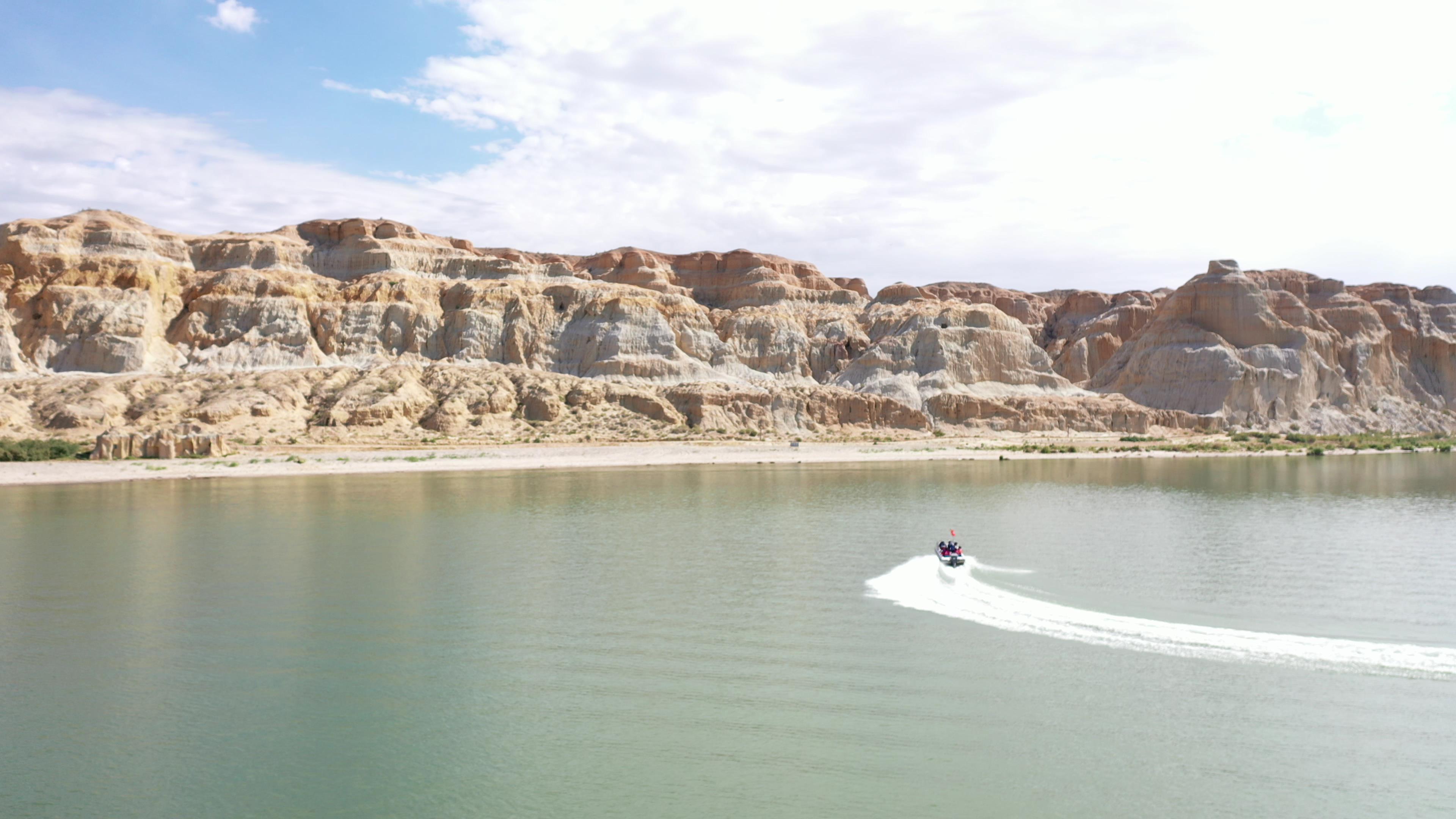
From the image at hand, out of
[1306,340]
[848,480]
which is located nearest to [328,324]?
[848,480]

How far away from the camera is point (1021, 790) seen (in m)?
11.7

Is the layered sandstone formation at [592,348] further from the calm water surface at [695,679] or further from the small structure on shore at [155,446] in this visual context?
the calm water surface at [695,679]

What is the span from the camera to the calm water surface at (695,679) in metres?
11.9

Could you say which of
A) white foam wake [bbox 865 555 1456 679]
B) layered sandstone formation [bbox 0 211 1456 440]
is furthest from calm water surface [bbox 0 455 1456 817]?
layered sandstone formation [bbox 0 211 1456 440]

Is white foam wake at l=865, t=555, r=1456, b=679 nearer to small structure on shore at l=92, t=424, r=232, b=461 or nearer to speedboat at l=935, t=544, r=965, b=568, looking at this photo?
speedboat at l=935, t=544, r=965, b=568

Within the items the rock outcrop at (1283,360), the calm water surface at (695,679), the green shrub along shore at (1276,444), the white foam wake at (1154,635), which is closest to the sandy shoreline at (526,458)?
the green shrub along shore at (1276,444)

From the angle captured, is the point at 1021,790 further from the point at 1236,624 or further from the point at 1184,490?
the point at 1184,490

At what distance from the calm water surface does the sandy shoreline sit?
25715 mm

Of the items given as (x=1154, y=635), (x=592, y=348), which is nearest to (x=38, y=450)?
(x=592, y=348)

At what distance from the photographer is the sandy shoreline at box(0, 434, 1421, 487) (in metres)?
55.6

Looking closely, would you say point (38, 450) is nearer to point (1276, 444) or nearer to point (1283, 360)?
point (1276, 444)

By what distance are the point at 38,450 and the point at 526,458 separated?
1093 inches

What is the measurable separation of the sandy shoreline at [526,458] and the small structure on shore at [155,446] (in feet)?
2.91

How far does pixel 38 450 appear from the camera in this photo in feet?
198
